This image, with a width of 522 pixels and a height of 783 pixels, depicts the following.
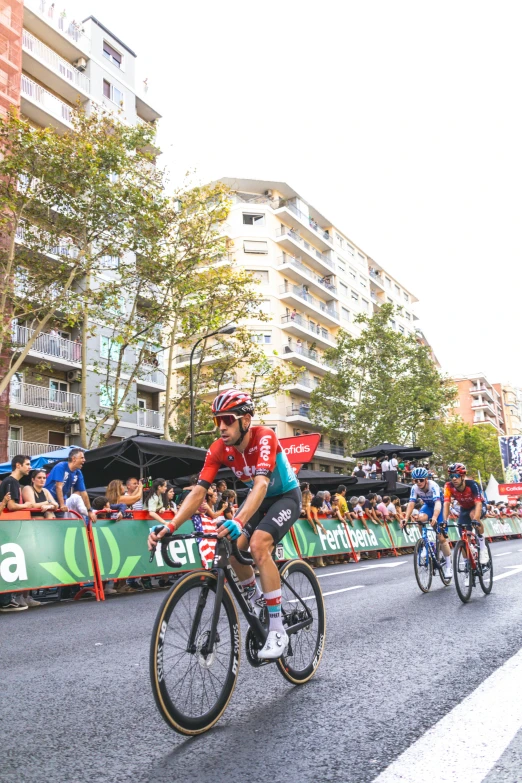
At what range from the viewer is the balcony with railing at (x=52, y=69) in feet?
114

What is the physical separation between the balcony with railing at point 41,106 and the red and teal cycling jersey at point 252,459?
33406 millimetres

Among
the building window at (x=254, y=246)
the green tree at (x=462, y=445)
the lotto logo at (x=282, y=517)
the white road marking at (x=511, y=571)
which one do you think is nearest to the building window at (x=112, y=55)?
the building window at (x=254, y=246)

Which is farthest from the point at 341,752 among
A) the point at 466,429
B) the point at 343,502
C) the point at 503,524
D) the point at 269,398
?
the point at 466,429

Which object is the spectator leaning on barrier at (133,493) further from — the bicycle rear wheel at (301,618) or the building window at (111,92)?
the building window at (111,92)

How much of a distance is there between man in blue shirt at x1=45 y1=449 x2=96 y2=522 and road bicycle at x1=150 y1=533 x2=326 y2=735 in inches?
292

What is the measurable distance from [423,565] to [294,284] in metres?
51.0

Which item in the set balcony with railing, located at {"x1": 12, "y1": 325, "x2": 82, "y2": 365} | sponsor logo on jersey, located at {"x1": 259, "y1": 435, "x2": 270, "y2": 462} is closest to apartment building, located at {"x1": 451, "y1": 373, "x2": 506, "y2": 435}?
balcony with railing, located at {"x1": 12, "y1": 325, "x2": 82, "y2": 365}

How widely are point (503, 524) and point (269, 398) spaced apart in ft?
73.9

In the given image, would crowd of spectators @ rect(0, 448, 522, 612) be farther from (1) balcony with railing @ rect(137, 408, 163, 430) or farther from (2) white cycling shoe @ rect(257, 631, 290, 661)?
(1) balcony with railing @ rect(137, 408, 163, 430)

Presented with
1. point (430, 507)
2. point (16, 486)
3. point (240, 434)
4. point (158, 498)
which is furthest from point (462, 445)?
point (240, 434)

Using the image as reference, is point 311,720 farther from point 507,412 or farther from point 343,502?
point 507,412

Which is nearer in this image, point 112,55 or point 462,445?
point 112,55

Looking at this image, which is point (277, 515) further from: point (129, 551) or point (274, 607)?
point (129, 551)

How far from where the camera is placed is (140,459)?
15320 millimetres
